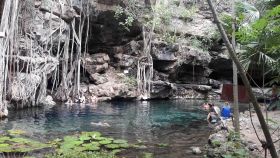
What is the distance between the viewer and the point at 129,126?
442 inches

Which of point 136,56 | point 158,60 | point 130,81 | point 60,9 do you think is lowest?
point 130,81

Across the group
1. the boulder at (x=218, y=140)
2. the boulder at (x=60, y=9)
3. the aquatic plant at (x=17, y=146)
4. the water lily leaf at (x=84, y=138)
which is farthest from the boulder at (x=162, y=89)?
the aquatic plant at (x=17, y=146)

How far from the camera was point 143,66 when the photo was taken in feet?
66.7

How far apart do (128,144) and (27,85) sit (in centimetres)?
686

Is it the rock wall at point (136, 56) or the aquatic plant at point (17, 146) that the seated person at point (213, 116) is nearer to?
the aquatic plant at point (17, 146)

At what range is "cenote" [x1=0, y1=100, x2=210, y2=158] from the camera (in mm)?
8461

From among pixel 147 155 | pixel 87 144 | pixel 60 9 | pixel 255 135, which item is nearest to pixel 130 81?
pixel 60 9

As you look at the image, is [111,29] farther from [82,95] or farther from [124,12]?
[82,95]

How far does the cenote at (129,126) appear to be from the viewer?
8.46 meters

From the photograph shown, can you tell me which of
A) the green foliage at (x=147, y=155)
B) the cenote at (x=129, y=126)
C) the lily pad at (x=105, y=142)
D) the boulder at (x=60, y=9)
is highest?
the boulder at (x=60, y=9)

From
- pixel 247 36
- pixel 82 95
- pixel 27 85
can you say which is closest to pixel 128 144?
pixel 247 36

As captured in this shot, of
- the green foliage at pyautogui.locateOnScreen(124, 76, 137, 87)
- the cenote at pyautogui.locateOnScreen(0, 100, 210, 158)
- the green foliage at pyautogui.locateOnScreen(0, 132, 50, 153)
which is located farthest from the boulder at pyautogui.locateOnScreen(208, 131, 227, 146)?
the green foliage at pyautogui.locateOnScreen(124, 76, 137, 87)

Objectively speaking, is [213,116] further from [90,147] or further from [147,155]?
[90,147]

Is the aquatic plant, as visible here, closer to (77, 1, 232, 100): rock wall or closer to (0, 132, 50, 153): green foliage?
(0, 132, 50, 153): green foliage
